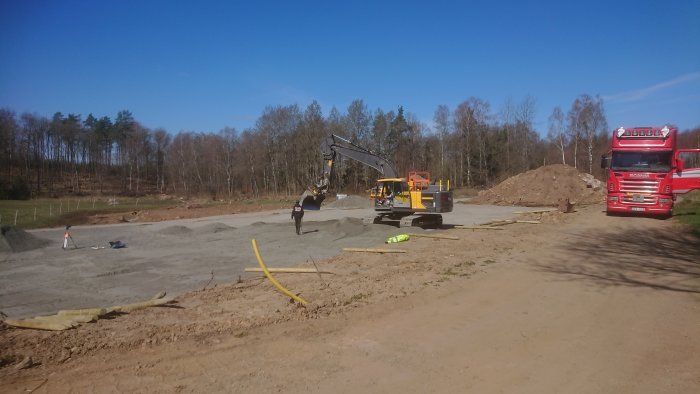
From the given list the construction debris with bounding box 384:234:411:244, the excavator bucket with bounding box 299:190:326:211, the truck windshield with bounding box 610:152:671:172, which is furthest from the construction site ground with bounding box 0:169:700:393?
the truck windshield with bounding box 610:152:671:172

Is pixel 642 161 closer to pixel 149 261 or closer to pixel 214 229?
pixel 214 229

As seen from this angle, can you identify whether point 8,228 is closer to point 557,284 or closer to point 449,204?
point 449,204

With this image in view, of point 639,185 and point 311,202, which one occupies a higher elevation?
point 639,185

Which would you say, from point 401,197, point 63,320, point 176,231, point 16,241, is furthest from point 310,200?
point 63,320

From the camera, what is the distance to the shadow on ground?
28.0ft

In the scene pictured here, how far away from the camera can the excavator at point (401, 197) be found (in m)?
17.8

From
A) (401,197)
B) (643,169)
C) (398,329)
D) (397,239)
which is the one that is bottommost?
(398,329)

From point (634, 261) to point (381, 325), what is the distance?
25.5ft

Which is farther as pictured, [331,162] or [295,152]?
[295,152]

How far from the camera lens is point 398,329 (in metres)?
5.89

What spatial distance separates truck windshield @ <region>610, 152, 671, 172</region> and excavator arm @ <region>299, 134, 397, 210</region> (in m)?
10.4

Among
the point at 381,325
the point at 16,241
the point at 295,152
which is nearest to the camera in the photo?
the point at 381,325

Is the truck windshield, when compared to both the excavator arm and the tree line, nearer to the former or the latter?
the excavator arm

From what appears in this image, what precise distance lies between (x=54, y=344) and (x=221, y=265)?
6583 millimetres
